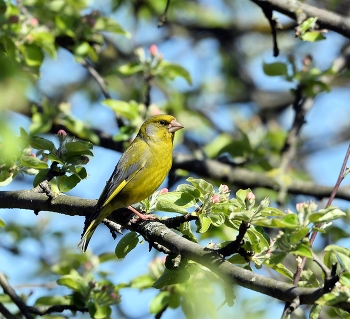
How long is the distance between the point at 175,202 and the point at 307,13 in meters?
2.45

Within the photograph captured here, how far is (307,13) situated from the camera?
518 centimetres

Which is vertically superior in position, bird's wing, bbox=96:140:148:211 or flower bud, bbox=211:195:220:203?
flower bud, bbox=211:195:220:203

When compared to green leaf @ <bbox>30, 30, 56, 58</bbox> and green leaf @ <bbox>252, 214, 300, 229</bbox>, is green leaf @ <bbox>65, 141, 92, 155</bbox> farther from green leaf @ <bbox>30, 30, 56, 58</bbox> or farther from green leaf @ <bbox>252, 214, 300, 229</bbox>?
Answer: green leaf @ <bbox>30, 30, 56, 58</bbox>

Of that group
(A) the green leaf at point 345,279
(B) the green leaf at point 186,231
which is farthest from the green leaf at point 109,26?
(A) the green leaf at point 345,279

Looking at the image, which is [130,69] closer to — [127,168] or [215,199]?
[127,168]

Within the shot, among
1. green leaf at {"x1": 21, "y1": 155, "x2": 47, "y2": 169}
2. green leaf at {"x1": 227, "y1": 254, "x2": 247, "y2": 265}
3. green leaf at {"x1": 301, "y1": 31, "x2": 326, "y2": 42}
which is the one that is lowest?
green leaf at {"x1": 227, "y1": 254, "x2": 247, "y2": 265}

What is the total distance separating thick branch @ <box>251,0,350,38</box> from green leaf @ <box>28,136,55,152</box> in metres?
2.22

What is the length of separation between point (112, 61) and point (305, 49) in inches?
137

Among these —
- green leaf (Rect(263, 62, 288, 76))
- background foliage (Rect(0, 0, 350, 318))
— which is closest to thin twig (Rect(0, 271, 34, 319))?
background foliage (Rect(0, 0, 350, 318))

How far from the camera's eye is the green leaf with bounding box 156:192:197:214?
350cm

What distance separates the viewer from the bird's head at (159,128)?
19.6 feet

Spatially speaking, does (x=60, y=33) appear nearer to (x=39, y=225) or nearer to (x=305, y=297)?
(x=39, y=225)

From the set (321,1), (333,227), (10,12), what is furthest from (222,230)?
(321,1)

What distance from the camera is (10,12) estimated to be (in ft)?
18.6
